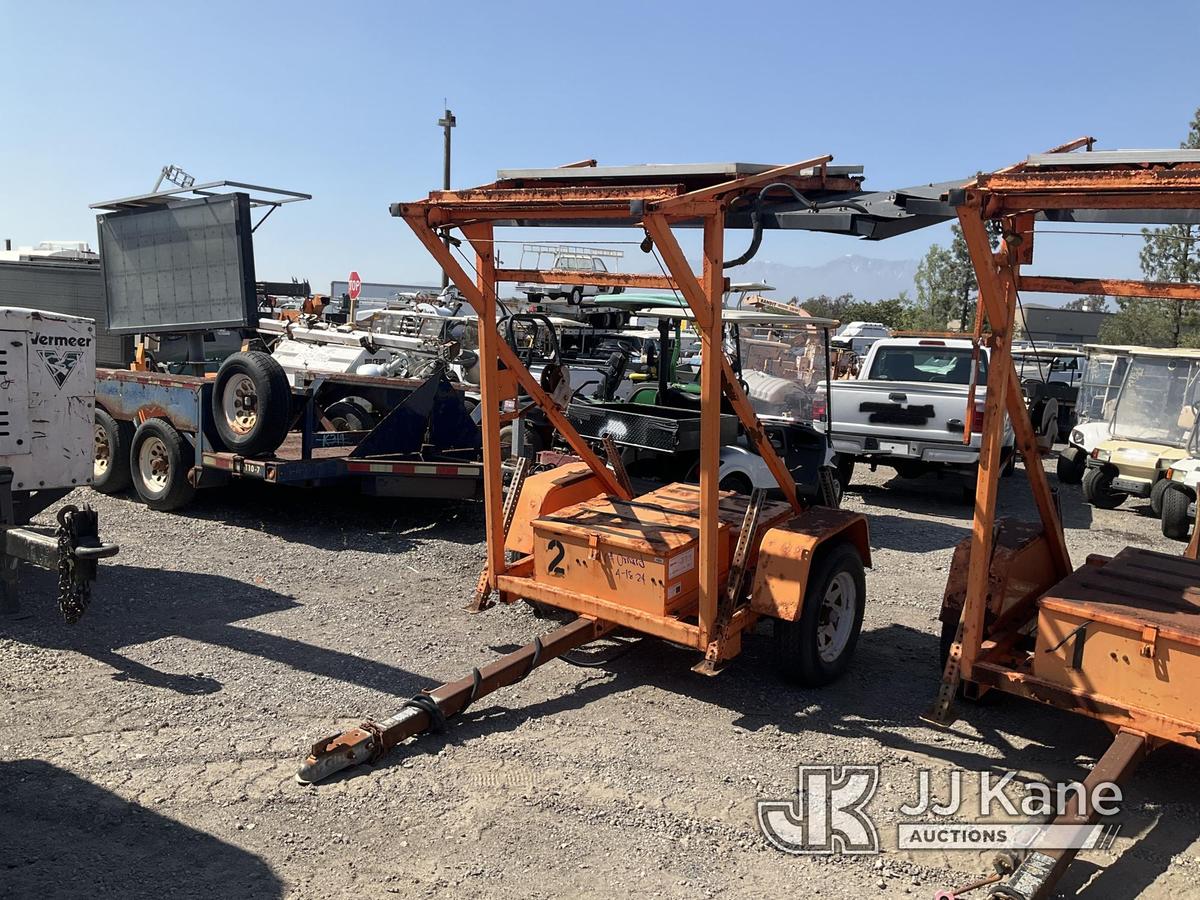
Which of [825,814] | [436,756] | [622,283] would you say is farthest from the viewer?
[622,283]

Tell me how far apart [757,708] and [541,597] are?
1.37 meters

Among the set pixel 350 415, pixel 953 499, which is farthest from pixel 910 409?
pixel 350 415

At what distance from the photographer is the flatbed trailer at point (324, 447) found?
28.3 ft

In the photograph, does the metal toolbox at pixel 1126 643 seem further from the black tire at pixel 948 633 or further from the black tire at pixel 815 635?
the black tire at pixel 815 635

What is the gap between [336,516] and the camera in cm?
949

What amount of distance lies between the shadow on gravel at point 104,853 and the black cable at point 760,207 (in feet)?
11.1

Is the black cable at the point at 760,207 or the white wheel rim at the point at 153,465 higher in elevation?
the black cable at the point at 760,207

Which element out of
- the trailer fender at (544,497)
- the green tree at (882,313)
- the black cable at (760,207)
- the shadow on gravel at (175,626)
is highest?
the green tree at (882,313)

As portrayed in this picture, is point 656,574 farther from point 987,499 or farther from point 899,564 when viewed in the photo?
point 899,564

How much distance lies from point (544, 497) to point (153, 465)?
16.8 ft

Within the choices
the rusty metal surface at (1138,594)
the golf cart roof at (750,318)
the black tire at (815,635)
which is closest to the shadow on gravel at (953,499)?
the golf cart roof at (750,318)

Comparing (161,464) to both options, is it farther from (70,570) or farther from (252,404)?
(70,570)

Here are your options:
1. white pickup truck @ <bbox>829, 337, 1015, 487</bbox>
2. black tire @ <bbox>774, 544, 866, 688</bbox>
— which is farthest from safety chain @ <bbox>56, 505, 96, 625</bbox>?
white pickup truck @ <bbox>829, 337, 1015, 487</bbox>

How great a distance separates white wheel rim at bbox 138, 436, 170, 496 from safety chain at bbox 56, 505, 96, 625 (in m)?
4.32
